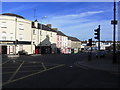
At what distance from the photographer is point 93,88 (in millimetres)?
7633

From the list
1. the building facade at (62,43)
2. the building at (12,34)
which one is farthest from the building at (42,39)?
the building at (12,34)

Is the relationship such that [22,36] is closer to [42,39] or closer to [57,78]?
[42,39]

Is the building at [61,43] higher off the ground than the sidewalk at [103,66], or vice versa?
the building at [61,43]

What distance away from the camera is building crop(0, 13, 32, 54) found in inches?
1850

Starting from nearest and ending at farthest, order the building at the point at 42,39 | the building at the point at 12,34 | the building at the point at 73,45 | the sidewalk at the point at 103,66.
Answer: the sidewalk at the point at 103,66 → the building at the point at 12,34 → the building at the point at 42,39 → the building at the point at 73,45

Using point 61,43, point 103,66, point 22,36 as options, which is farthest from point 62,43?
point 103,66

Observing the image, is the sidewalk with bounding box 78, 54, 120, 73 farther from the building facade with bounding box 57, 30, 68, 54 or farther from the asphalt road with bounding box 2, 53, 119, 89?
the building facade with bounding box 57, 30, 68, 54

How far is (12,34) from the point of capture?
4825cm

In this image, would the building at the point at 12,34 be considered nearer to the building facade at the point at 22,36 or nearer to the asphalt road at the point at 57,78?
the building facade at the point at 22,36

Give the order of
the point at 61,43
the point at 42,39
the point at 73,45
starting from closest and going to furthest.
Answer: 1. the point at 42,39
2. the point at 61,43
3. the point at 73,45

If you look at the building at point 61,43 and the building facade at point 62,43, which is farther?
the building facade at point 62,43

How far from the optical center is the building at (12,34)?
47000mm

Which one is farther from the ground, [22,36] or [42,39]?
[22,36]

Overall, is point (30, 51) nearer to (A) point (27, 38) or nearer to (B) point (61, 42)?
(A) point (27, 38)
